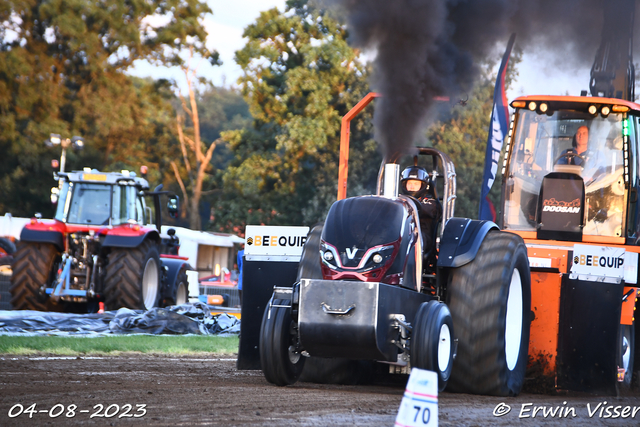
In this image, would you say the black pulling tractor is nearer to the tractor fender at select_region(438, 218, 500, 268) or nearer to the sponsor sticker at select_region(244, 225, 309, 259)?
the tractor fender at select_region(438, 218, 500, 268)

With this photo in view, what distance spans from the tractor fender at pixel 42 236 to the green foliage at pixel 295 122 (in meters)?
16.3

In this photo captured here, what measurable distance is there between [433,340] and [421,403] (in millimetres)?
2320

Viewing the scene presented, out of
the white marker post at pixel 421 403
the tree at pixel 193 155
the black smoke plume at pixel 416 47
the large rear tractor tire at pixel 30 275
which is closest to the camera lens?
the white marker post at pixel 421 403

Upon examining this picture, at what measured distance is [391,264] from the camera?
657 centimetres

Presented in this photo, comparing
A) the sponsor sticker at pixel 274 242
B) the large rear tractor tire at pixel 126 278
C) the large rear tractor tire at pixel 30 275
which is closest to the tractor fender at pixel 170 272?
the large rear tractor tire at pixel 126 278

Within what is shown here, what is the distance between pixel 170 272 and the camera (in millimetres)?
17094

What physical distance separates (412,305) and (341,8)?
3.77 metres

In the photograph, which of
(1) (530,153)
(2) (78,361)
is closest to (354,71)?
(1) (530,153)

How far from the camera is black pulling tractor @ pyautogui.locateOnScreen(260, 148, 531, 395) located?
20.6 ft

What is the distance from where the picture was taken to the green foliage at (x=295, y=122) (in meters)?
30.8

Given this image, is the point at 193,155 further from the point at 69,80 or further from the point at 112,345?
the point at 112,345

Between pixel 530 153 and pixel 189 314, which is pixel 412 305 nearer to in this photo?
pixel 530 153

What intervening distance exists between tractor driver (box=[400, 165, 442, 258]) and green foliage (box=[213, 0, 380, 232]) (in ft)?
74.1

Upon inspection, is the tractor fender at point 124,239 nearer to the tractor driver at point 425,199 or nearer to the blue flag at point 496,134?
the blue flag at point 496,134
